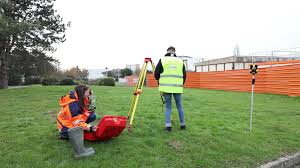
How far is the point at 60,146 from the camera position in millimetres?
4836

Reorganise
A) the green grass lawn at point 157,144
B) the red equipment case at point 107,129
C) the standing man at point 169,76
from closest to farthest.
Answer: the green grass lawn at point 157,144 → the red equipment case at point 107,129 → the standing man at point 169,76

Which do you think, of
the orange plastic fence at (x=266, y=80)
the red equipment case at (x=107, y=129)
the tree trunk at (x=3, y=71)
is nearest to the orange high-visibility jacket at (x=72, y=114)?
the red equipment case at (x=107, y=129)

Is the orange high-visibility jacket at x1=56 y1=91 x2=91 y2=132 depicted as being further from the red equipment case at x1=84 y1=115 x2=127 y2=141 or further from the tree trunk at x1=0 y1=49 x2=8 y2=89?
the tree trunk at x1=0 y1=49 x2=8 y2=89

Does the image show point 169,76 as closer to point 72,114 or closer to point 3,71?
point 72,114

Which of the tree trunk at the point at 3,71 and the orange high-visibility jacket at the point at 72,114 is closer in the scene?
the orange high-visibility jacket at the point at 72,114

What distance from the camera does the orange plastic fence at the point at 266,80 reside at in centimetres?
1626

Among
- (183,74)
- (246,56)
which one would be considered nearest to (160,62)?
(183,74)

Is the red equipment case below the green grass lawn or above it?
above

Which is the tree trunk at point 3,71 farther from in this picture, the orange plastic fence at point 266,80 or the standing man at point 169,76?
the standing man at point 169,76

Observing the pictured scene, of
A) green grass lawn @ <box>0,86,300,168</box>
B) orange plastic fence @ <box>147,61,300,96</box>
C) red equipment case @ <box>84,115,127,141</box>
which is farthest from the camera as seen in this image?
orange plastic fence @ <box>147,61,300,96</box>

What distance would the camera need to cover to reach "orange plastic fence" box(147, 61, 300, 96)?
53.3 feet

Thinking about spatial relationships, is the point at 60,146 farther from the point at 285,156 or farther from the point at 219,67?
the point at 219,67

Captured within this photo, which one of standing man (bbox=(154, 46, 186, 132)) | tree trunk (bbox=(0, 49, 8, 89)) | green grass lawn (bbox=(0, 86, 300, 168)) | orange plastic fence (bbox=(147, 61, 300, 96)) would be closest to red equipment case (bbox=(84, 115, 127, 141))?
green grass lawn (bbox=(0, 86, 300, 168))

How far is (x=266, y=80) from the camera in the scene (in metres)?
18.4
